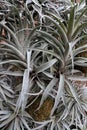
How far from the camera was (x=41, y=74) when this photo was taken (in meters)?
1.73

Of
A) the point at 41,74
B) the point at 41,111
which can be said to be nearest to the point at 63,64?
the point at 41,74

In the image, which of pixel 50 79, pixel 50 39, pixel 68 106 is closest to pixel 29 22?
pixel 50 39

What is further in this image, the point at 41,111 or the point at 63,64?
the point at 41,111

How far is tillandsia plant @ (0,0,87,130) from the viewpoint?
1651 mm

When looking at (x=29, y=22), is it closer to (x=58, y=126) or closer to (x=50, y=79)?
(x=50, y=79)

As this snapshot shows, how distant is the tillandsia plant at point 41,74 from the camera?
165 centimetres

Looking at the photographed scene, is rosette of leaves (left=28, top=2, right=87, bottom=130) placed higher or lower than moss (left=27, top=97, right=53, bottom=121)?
higher

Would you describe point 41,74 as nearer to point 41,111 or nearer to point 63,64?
point 63,64

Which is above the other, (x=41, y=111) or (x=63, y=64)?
(x=63, y=64)

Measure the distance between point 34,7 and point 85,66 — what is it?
1.80 feet

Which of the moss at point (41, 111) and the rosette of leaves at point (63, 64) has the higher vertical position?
the rosette of leaves at point (63, 64)

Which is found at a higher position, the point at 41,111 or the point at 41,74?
the point at 41,74

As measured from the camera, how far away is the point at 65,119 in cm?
181

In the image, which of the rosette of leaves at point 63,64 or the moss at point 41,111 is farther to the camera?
the moss at point 41,111
